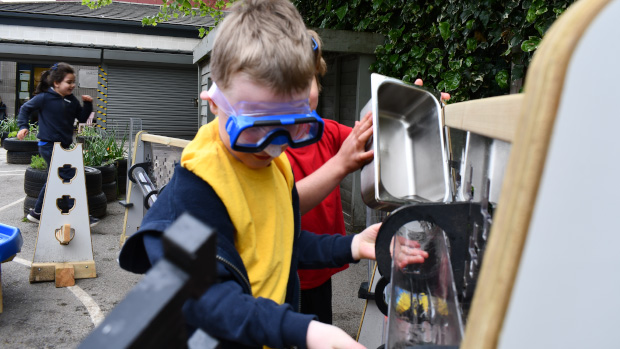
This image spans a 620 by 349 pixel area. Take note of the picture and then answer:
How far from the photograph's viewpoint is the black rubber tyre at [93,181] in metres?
6.50

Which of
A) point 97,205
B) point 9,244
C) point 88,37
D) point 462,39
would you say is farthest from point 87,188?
point 88,37

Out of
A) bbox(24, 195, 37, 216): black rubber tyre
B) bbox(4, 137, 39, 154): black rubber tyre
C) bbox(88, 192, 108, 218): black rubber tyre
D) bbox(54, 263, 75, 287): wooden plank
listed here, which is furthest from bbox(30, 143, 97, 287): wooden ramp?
bbox(4, 137, 39, 154): black rubber tyre

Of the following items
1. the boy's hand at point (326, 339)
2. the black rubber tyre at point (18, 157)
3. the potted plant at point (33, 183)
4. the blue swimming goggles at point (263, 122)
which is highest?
the blue swimming goggles at point (263, 122)

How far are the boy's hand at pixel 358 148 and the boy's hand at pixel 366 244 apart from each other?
22cm

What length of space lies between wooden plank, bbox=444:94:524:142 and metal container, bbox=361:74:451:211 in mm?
382

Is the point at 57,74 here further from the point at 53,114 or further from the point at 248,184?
the point at 248,184

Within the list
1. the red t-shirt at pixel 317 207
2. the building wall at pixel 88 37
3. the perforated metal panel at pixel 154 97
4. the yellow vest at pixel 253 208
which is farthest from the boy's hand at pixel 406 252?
the perforated metal panel at pixel 154 97

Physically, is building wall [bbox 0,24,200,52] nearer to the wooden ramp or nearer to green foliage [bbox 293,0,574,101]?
green foliage [bbox 293,0,574,101]

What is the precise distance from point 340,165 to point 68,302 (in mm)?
3376

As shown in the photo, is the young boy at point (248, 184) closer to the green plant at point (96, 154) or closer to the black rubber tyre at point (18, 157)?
the green plant at point (96, 154)

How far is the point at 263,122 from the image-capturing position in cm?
105

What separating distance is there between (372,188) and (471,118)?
20.3 inches

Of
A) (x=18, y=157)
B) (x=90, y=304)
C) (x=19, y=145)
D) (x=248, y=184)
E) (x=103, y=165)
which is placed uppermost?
(x=248, y=184)

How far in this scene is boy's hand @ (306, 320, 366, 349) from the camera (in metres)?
0.96
